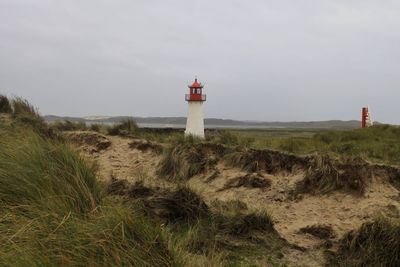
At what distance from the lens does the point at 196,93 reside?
24312 millimetres

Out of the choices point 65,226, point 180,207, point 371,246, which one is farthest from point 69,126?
point 65,226

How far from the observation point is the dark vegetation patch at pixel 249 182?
9430 millimetres

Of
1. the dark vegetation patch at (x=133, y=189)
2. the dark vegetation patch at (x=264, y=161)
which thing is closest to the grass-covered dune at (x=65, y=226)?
the dark vegetation patch at (x=133, y=189)

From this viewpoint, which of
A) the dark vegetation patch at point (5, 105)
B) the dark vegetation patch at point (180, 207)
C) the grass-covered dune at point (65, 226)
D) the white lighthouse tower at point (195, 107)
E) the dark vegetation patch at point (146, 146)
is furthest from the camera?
the white lighthouse tower at point (195, 107)

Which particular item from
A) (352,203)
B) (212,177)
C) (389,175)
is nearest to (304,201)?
(352,203)

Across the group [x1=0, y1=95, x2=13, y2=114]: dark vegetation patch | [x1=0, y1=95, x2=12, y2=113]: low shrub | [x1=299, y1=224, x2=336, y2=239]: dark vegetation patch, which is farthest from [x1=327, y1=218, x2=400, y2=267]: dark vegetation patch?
[x1=0, y1=95, x2=12, y2=113]: low shrub

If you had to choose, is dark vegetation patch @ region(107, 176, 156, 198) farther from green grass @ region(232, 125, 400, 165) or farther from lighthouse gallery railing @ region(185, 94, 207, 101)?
lighthouse gallery railing @ region(185, 94, 207, 101)

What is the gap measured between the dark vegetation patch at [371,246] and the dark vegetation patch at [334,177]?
1.95m

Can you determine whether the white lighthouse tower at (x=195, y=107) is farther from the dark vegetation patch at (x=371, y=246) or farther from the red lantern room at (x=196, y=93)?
the dark vegetation patch at (x=371, y=246)

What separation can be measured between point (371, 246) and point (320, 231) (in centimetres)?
123

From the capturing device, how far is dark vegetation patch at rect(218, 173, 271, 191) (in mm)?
9430

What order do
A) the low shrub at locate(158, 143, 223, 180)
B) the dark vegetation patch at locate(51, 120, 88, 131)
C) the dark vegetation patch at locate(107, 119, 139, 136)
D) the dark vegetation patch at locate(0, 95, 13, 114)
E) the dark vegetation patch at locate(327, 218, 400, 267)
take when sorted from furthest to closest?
the dark vegetation patch at locate(0, 95, 13, 114) → the dark vegetation patch at locate(51, 120, 88, 131) → the dark vegetation patch at locate(107, 119, 139, 136) → the low shrub at locate(158, 143, 223, 180) → the dark vegetation patch at locate(327, 218, 400, 267)

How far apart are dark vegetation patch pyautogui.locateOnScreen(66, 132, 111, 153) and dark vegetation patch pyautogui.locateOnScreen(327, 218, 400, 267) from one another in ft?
27.7

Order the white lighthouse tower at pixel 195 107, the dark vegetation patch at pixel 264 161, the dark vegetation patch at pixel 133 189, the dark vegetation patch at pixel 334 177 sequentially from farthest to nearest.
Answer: the white lighthouse tower at pixel 195 107 → the dark vegetation patch at pixel 264 161 → the dark vegetation patch at pixel 133 189 → the dark vegetation patch at pixel 334 177
